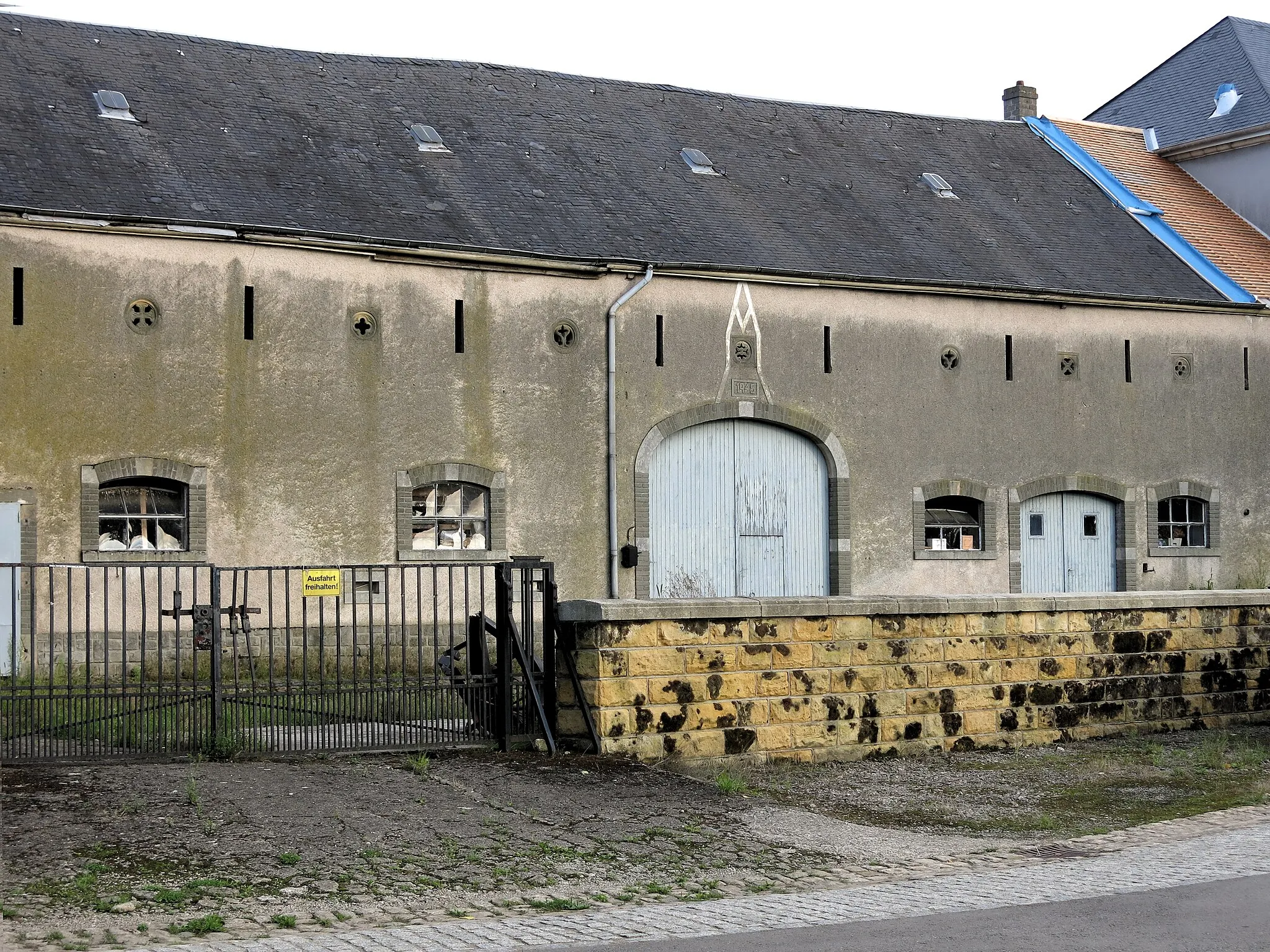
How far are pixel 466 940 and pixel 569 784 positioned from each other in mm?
3462

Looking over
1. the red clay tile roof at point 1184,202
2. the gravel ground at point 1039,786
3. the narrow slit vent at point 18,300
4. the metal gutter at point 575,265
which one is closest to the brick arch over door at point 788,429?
the metal gutter at point 575,265

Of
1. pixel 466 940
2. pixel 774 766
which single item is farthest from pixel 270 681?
pixel 466 940

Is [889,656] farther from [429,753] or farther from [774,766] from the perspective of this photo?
[429,753]

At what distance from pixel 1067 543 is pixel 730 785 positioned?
15.5 m

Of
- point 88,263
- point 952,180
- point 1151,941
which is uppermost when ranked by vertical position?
point 952,180

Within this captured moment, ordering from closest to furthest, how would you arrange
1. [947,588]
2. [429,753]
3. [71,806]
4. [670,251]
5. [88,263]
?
[71,806] → [429,753] → [88,263] → [670,251] → [947,588]

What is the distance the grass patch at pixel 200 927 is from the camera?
695 centimetres

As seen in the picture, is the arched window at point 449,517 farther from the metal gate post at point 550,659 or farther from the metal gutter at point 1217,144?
the metal gutter at point 1217,144

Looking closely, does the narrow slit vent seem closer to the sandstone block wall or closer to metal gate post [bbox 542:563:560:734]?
metal gate post [bbox 542:563:560:734]

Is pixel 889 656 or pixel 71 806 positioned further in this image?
pixel 889 656

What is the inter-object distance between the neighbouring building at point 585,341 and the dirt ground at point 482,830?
29.2ft

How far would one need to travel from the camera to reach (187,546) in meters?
18.6

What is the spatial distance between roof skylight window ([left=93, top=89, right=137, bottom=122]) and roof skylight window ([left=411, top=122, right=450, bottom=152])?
3.84 meters

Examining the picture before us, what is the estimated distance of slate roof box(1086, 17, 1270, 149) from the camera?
3019 centimetres
